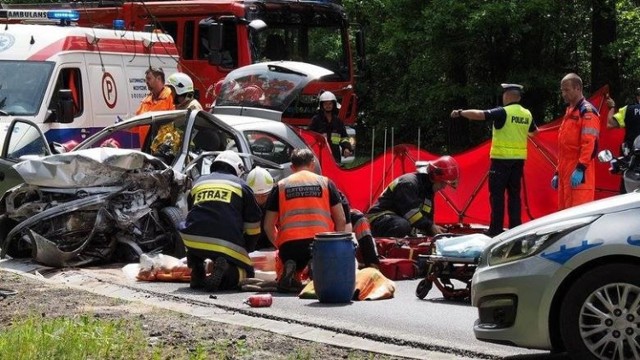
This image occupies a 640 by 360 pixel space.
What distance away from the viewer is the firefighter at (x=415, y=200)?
12641mm

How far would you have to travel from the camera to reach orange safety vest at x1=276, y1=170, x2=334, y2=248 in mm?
10969

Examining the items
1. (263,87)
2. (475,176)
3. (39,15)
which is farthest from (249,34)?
(475,176)

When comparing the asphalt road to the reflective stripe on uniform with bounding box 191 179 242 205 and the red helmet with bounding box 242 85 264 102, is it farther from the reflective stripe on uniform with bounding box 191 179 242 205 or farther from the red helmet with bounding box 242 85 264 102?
the red helmet with bounding box 242 85 264 102

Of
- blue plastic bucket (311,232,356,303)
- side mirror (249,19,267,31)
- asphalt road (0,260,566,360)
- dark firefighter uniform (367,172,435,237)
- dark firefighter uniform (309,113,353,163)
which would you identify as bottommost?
asphalt road (0,260,566,360)

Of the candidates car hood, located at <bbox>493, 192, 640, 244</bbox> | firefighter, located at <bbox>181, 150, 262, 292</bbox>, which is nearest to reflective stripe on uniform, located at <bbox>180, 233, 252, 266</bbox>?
firefighter, located at <bbox>181, 150, 262, 292</bbox>

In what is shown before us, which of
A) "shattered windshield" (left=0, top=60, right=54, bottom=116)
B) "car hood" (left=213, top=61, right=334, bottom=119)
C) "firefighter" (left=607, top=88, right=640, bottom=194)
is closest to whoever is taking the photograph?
"firefighter" (left=607, top=88, right=640, bottom=194)

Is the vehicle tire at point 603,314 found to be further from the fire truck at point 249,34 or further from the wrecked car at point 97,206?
the fire truck at point 249,34

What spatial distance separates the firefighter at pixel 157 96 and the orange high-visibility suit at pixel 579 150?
193 inches

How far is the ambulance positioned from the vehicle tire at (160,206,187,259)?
2.97 metres

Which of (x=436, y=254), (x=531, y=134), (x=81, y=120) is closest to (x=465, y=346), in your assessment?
(x=436, y=254)

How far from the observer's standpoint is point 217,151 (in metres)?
13.9

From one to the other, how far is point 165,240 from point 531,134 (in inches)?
169

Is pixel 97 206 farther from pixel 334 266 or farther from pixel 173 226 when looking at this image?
pixel 334 266

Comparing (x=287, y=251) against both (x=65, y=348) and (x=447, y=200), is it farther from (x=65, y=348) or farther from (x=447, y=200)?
(x=447, y=200)
